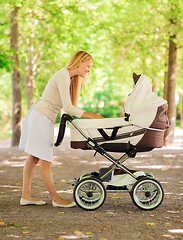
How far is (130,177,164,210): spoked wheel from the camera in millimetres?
5406

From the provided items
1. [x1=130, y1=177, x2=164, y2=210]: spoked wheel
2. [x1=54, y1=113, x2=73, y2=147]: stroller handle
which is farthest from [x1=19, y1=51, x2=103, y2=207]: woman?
[x1=130, y1=177, x2=164, y2=210]: spoked wheel

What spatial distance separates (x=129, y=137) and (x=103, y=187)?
647 mm

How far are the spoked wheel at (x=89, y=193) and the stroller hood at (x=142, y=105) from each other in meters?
0.83

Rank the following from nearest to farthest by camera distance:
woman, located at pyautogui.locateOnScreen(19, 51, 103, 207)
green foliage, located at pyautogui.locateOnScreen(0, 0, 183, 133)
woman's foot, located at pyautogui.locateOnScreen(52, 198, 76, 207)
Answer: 1. woman, located at pyautogui.locateOnScreen(19, 51, 103, 207)
2. woman's foot, located at pyautogui.locateOnScreen(52, 198, 76, 207)
3. green foliage, located at pyautogui.locateOnScreen(0, 0, 183, 133)

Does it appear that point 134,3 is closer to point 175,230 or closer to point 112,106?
point 175,230

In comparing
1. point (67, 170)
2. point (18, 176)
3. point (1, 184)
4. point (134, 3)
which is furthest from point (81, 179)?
point (134, 3)

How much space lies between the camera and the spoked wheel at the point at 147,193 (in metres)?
5.41

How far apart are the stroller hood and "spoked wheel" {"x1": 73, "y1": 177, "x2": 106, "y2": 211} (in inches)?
32.9

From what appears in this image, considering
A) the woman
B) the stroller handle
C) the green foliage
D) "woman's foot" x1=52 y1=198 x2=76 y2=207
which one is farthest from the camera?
the green foliage

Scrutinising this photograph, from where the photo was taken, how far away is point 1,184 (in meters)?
7.50

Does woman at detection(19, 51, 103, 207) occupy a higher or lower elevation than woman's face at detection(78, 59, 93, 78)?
lower

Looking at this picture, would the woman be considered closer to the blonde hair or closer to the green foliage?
the blonde hair

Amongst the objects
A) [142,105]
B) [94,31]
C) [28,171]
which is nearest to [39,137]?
[28,171]

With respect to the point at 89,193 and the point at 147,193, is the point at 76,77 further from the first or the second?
the point at 147,193
